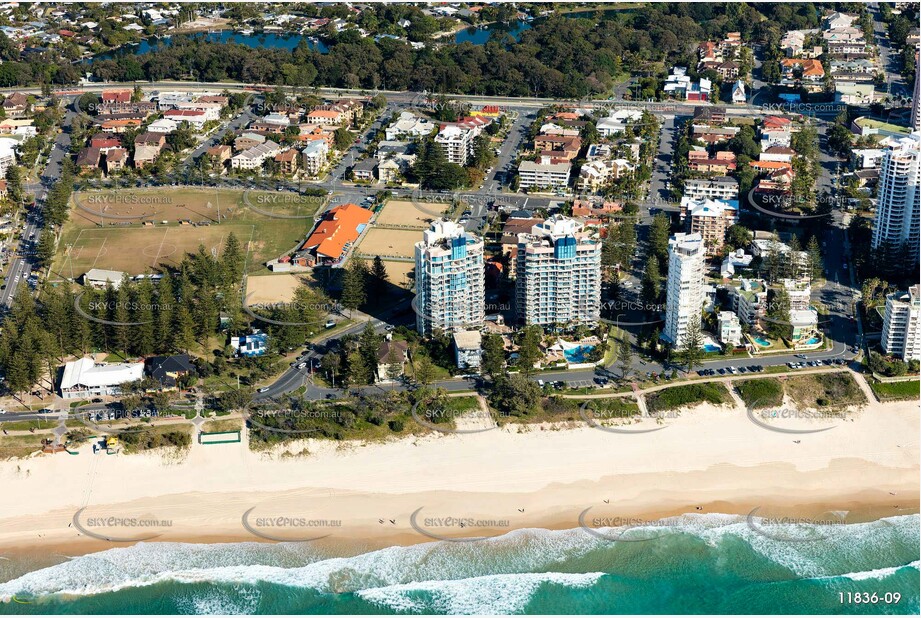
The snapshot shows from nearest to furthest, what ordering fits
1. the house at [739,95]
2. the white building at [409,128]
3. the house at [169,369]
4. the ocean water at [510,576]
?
the ocean water at [510,576], the house at [169,369], the white building at [409,128], the house at [739,95]

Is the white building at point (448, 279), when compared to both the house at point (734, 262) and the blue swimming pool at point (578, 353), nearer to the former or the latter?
the blue swimming pool at point (578, 353)

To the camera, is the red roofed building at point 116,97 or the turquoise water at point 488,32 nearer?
the red roofed building at point 116,97

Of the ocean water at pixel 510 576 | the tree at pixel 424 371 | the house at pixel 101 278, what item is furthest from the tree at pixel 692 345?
the house at pixel 101 278

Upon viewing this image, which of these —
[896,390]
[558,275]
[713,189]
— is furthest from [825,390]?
[713,189]

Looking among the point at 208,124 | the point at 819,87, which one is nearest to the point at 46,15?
the point at 208,124

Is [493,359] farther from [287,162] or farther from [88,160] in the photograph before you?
[88,160]

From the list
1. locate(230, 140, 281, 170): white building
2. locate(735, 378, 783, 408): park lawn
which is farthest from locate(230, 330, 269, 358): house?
locate(230, 140, 281, 170): white building

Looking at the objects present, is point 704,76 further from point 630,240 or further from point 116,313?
point 116,313
